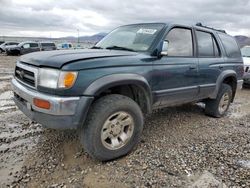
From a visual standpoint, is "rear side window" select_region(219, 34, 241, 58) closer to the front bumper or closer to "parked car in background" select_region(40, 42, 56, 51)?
the front bumper

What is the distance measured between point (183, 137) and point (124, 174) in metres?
1.66

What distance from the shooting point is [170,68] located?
13.9ft

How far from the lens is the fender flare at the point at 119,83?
3250 millimetres

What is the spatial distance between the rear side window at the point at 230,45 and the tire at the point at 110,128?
3103 millimetres

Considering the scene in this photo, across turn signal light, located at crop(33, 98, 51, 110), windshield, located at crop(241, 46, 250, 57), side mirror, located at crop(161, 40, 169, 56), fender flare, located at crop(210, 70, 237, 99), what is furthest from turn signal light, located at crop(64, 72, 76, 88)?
windshield, located at crop(241, 46, 250, 57)

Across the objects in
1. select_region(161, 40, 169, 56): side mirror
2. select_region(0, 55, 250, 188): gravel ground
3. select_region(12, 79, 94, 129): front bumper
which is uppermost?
select_region(161, 40, 169, 56): side mirror

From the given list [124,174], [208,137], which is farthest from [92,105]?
[208,137]

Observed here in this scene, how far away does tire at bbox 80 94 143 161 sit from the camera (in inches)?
133

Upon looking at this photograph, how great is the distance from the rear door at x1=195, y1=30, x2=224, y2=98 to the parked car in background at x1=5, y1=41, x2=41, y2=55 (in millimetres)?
27454

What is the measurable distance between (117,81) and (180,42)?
5.62 feet

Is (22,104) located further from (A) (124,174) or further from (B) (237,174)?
(B) (237,174)

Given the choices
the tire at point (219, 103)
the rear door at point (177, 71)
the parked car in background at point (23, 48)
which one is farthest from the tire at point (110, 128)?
the parked car in background at point (23, 48)

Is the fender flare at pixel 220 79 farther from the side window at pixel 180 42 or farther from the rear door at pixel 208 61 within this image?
the side window at pixel 180 42

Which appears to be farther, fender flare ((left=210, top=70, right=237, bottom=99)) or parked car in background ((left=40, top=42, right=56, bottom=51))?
parked car in background ((left=40, top=42, right=56, bottom=51))
